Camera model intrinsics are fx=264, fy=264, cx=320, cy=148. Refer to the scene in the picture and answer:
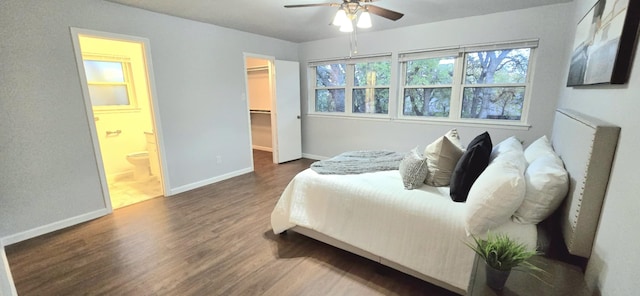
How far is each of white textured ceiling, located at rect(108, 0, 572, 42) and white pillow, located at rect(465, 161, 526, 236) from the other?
2.07 meters

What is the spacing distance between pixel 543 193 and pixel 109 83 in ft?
17.2

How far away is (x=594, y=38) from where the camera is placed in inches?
61.2

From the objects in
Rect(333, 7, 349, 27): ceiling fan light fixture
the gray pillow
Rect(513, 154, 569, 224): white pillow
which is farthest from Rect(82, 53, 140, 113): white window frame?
Rect(513, 154, 569, 224): white pillow

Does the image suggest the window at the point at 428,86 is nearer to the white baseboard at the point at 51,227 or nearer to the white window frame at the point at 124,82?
the white baseboard at the point at 51,227

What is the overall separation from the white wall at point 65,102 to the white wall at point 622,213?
12.8 ft

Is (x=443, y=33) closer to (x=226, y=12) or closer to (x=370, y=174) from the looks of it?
(x=370, y=174)

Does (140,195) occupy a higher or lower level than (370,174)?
lower

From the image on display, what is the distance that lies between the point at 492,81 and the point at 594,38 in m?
1.97

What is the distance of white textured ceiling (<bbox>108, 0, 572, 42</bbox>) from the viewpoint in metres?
2.77

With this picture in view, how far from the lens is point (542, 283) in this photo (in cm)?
106

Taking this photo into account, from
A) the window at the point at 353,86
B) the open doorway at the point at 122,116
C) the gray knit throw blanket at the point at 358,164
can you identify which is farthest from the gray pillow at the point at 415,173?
the open doorway at the point at 122,116

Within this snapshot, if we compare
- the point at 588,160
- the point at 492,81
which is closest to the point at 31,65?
the point at 588,160

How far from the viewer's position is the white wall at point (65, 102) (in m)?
2.30

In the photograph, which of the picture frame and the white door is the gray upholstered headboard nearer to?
the picture frame
